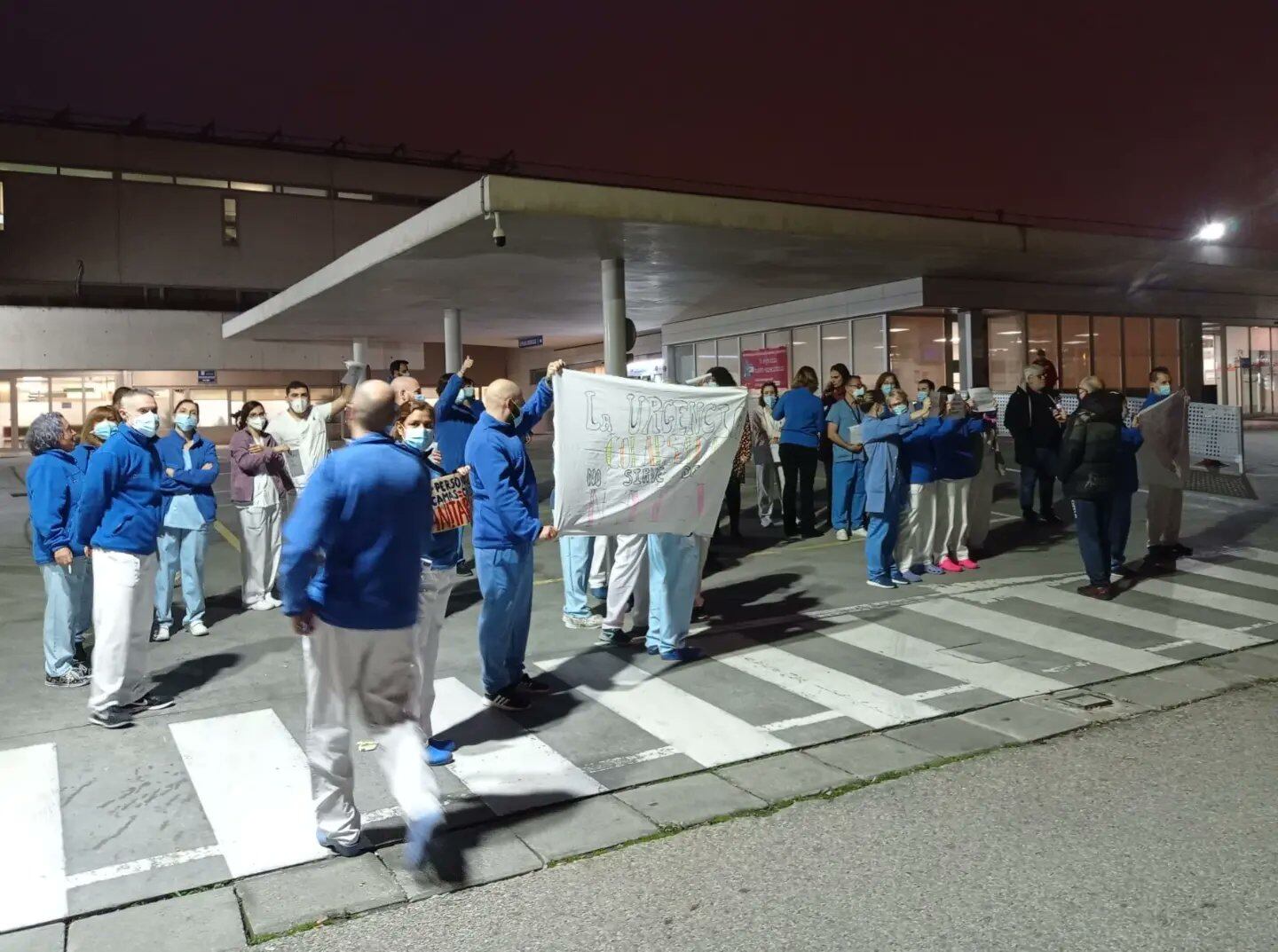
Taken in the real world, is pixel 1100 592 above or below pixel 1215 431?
below

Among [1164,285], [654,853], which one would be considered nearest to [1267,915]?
[654,853]

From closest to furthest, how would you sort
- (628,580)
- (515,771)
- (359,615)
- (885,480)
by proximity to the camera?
(359,615) → (515,771) → (628,580) → (885,480)

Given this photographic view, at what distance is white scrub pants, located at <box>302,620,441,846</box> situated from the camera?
14.8ft

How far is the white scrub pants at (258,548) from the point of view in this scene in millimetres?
9312

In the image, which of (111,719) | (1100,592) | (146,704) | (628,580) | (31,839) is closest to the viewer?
(31,839)

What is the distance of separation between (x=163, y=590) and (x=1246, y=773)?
7507 mm

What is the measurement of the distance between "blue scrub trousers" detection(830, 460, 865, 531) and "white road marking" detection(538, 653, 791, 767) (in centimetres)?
587

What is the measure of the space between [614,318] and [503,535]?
8028 mm

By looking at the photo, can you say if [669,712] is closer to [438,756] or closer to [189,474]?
[438,756]

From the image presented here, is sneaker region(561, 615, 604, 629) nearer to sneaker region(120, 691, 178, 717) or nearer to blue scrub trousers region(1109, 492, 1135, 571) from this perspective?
sneaker region(120, 691, 178, 717)

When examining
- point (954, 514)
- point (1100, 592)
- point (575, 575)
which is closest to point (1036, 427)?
point (954, 514)

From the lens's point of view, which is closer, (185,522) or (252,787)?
(252,787)

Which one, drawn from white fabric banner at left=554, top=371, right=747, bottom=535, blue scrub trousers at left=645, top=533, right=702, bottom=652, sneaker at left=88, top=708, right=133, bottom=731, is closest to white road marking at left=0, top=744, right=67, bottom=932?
sneaker at left=88, top=708, right=133, bottom=731

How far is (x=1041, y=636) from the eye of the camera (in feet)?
27.0
